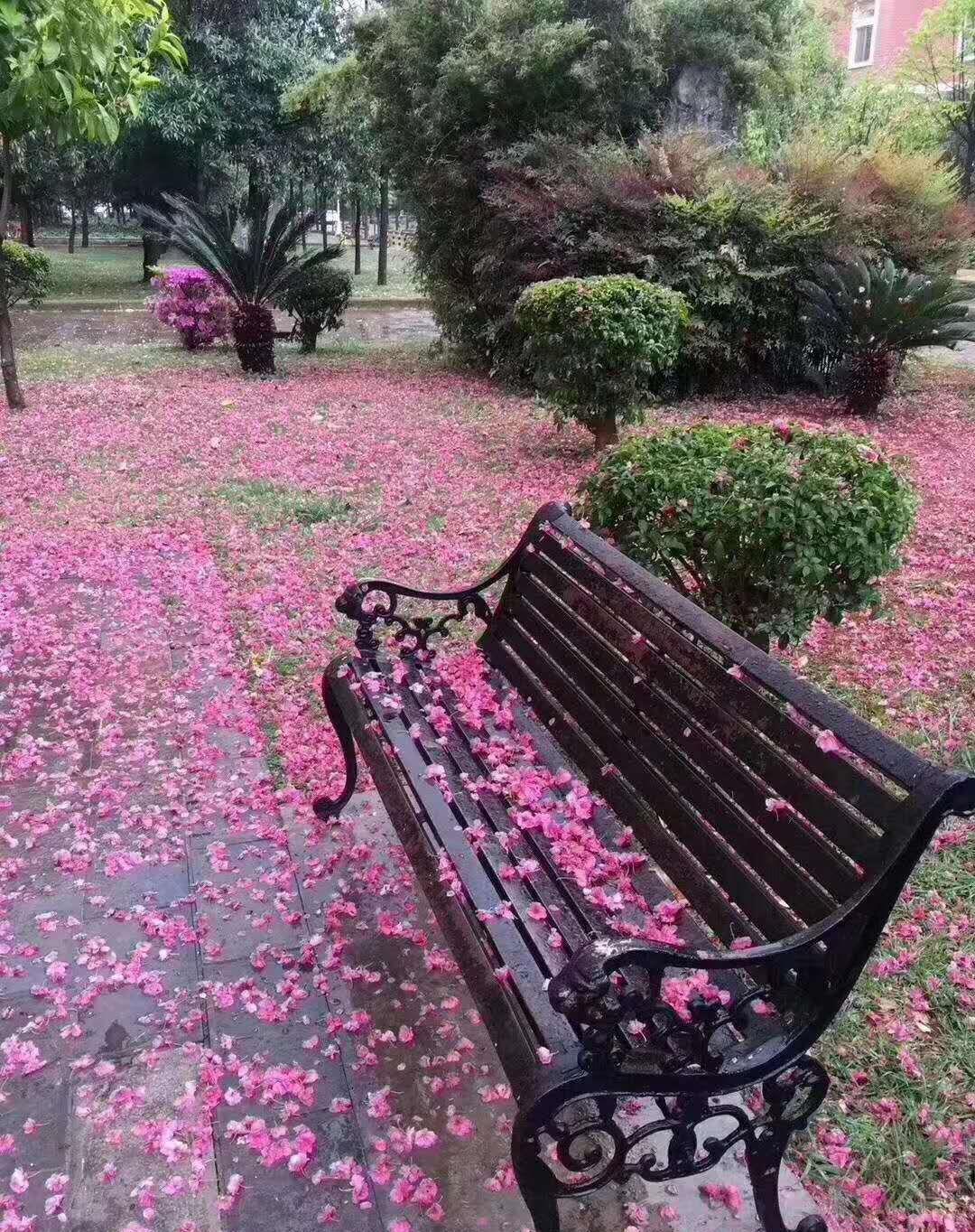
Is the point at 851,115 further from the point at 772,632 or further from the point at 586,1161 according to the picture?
the point at 586,1161

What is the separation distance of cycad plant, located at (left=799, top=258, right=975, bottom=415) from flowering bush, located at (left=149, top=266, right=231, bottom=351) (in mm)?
7759

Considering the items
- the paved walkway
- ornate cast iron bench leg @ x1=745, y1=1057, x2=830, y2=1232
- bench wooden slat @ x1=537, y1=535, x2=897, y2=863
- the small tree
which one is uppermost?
the small tree

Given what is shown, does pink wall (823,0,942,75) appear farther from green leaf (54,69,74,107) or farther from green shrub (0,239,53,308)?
green leaf (54,69,74,107)

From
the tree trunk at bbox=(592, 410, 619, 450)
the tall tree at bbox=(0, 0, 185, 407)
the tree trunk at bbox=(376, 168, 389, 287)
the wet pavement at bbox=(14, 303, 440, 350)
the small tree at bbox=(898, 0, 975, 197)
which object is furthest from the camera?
the small tree at bbox=(898, 0, 975, 197)

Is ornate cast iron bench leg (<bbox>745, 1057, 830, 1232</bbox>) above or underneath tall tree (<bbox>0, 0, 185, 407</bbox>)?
underneath

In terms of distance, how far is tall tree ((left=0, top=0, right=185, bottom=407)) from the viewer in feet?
14.1

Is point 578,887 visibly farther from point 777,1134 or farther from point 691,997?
point 777,1134

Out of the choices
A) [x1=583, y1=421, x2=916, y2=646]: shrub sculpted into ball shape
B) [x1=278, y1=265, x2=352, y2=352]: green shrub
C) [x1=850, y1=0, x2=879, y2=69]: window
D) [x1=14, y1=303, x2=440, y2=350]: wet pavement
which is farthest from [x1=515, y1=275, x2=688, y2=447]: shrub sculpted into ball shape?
[x1=850, y1=0, x2=879, y2=69]: window

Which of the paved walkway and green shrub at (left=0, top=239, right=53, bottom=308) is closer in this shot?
the paved walkway

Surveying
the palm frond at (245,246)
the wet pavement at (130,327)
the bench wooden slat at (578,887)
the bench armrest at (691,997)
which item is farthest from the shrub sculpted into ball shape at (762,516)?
the wet pavement at (130,327)

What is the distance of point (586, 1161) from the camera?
172 centimetres

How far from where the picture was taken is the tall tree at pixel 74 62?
430 centimetres

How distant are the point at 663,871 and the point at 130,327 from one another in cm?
1693

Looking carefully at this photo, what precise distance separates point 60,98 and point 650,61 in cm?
750
